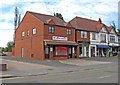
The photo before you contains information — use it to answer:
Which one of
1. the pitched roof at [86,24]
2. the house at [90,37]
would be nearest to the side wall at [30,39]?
the house at [90,37]

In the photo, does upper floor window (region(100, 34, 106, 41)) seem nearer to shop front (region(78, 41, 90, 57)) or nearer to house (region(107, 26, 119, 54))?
house (region(107, 26, 119, 54))

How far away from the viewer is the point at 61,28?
154ft

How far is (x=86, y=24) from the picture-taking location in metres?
57.0

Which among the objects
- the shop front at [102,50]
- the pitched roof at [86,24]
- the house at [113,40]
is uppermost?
the pitched roof at [86,24]

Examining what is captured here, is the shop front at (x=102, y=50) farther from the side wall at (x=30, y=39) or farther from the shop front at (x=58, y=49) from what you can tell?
the side wall at (x=30, y=39)

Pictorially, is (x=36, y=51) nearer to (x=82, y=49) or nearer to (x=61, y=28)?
(x=61, y=28)

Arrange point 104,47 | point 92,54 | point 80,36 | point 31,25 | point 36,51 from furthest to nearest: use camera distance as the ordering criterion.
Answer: point 104,47, point 92,54, point 80,36, point 31,25, point 36,51

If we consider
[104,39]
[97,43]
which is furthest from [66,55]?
[104,39]

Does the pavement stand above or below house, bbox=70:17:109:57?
below

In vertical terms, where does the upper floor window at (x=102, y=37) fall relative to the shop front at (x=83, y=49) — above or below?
above

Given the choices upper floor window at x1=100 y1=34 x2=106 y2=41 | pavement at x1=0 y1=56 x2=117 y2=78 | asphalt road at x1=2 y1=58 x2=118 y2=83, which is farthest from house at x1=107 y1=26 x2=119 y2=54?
asphalt road at x1=2 y1=58 x2=118 y2=83

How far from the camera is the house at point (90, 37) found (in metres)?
52.3

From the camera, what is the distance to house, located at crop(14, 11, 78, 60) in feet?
143

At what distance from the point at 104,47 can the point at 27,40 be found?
20.5 m
